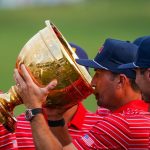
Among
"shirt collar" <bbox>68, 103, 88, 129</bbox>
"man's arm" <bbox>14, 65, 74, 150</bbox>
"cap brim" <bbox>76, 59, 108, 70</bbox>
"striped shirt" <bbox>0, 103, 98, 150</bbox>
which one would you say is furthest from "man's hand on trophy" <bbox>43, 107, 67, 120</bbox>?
"shirt collar" <bbox>68, 103, 88, 129</bbox>

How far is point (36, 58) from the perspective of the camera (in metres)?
3.65

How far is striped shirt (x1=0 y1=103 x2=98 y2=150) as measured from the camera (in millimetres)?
4301

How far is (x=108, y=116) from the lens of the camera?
3.92 m

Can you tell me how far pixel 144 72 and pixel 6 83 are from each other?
771 cm

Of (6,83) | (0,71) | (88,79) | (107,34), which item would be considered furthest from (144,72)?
(107,34)

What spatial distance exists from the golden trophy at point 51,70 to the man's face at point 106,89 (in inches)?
20.0

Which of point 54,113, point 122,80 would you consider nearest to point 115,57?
point 122,80

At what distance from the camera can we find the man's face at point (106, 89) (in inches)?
167

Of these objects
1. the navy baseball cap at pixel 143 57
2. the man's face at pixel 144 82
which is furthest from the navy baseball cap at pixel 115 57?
the man's face at pixel 144 82

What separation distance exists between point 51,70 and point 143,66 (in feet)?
1.81

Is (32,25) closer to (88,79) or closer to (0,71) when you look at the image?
(0,71)

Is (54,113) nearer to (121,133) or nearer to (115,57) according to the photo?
(121,133)

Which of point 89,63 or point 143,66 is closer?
point 143,66

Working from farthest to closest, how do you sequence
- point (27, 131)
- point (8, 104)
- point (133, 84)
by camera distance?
point (27, 131) < point (133, 84) < point (8, 104)
